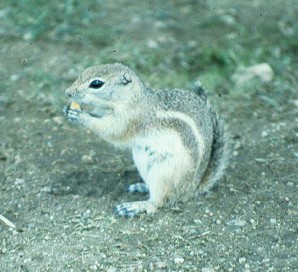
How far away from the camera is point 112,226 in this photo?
175 inches

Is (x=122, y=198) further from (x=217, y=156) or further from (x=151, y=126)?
(x=217, y=156)

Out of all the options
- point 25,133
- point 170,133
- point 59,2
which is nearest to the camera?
point 170,133

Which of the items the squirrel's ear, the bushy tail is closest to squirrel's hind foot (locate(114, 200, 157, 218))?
the bushy tail

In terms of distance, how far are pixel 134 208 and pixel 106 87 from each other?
2.42ft

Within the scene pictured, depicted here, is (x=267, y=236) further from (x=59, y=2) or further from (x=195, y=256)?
(x=59, y=2)

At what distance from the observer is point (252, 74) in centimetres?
637

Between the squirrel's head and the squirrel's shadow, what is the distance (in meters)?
0.60

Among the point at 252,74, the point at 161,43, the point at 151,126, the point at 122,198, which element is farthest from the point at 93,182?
the point at 161,43

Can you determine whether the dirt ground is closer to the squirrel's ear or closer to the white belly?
the white belly

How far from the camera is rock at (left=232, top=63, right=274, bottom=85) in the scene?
6.34 metres

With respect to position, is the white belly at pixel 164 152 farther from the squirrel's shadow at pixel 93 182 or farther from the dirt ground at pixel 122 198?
the squirrel's shadow at pixel 93 182

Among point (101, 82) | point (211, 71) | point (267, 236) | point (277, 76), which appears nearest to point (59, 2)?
point (211, 71)

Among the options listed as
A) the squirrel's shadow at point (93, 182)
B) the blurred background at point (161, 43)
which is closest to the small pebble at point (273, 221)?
the squirrel's shadow at point (93, 182)

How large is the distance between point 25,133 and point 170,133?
1.41 metres
